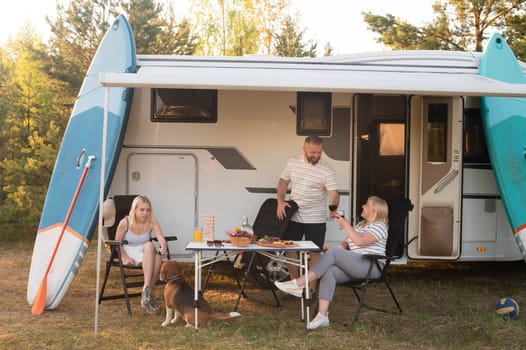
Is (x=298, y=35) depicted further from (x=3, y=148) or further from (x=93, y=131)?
(x=93, y=131)

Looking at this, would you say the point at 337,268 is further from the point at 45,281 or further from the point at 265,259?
the point at 45,281

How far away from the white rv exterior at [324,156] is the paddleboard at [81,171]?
0.38 m

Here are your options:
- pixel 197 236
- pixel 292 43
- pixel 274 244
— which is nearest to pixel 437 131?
pixel 274 244

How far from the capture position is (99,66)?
18.6 ft

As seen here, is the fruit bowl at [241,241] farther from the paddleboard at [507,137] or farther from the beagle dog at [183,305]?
the paddleboard at [507,137]

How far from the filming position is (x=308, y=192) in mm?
5297

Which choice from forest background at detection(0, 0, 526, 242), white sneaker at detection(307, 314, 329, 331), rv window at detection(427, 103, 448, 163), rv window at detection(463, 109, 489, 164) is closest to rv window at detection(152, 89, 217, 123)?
rv window at detection(427, 103, 448, 163)

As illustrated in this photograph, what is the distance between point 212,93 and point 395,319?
2.61 meters

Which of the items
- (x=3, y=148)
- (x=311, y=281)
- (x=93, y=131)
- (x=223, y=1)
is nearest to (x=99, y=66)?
(x=93, y=131)

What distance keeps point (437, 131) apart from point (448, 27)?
10.0 meters

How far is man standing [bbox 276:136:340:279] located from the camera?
520cm

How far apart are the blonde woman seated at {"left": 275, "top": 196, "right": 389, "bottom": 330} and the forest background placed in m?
6.05

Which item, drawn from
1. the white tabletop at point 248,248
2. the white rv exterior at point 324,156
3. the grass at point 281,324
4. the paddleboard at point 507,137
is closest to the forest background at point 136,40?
the grass at point 281,324

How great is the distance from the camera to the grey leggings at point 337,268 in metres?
4.54
